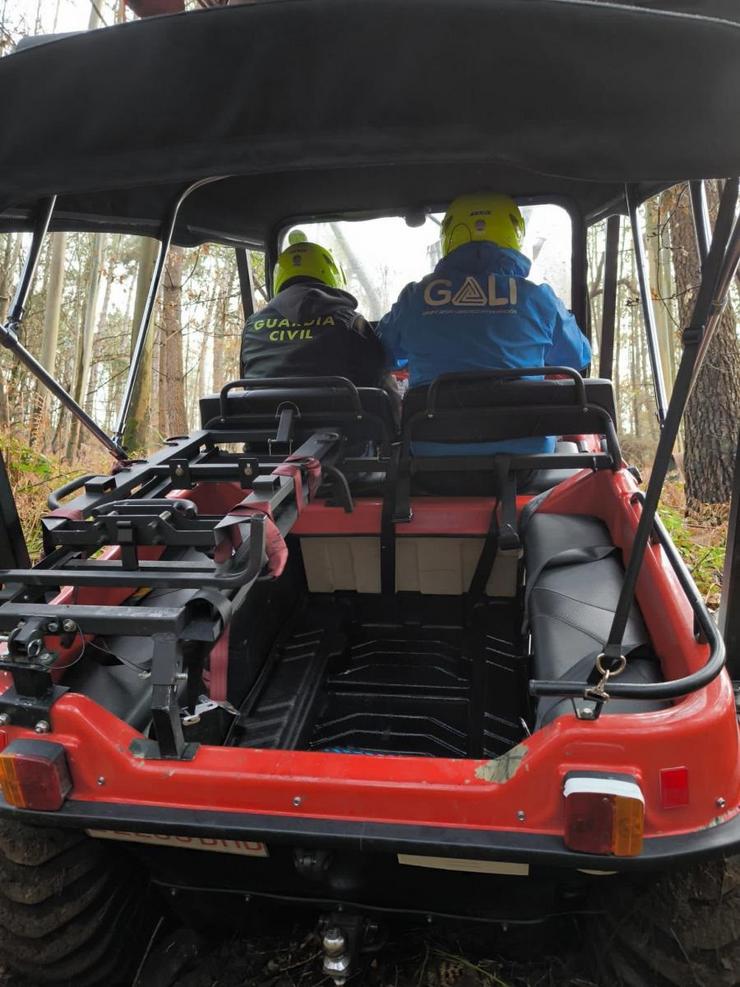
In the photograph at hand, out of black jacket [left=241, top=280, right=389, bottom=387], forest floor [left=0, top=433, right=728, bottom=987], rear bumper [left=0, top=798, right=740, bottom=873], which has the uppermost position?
black jacket [left=241, top=280, right=389, bottom=387]

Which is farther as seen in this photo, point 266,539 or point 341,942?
point 266,539

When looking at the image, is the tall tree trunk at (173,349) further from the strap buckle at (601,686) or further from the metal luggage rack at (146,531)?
the strap buckle at (601,686)

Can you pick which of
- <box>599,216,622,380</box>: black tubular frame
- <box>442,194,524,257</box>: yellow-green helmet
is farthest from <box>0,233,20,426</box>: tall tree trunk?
<box>599,216,622,380</box>: black tubular frame

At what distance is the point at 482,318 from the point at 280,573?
1.56 meters

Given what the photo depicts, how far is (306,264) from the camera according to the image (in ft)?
11.7

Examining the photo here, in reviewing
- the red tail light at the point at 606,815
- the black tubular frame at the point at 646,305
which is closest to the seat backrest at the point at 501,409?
the black tubular frame at the point at 646,305

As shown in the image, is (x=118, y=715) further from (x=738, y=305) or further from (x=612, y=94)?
(x=738, y=305)

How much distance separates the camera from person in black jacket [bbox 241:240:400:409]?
321 centimetres

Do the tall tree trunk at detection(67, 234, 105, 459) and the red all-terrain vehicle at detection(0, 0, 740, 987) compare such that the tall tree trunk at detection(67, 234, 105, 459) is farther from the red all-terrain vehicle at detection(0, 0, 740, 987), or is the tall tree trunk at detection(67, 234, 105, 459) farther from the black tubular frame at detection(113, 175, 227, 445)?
the red all-terrain vehicle at detection(0, 0, 740, 987)

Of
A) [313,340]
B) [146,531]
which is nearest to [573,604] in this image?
[146,531]

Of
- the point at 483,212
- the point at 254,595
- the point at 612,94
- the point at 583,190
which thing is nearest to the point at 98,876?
the point at 254,595

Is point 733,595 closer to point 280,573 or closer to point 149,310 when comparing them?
point 280,573

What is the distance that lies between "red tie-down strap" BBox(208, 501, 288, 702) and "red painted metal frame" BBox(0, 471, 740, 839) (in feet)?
1.05

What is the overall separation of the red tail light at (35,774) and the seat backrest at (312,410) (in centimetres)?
157
